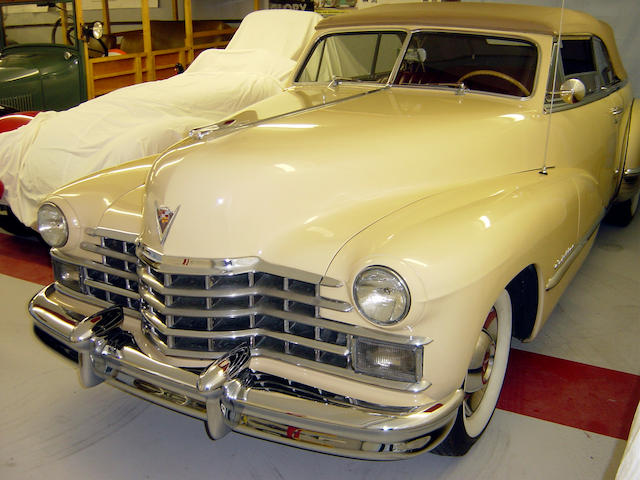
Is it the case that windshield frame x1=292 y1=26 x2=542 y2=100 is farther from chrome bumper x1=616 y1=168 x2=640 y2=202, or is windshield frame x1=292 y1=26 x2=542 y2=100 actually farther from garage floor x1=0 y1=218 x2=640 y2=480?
chrome bumper x1=616 y1=168 x2=640 y2=202

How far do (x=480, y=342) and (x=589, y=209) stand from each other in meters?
1.11

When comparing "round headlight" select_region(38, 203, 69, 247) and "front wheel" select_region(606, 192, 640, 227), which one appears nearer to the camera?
"round headlight" select_region(38, 203, 69, 247)

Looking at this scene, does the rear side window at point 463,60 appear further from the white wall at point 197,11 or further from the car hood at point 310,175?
the white wall at point 197,11

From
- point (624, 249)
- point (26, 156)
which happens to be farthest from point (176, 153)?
point (624, 249)

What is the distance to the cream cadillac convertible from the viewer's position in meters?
1.65

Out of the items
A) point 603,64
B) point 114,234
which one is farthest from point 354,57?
point 114,234

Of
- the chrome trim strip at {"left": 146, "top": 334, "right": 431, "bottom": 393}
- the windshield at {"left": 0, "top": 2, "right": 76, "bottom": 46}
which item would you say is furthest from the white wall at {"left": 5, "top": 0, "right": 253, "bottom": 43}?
the chrome trim strip at {"left": 146, "top": 334, "right": 431, "bottom": 393}

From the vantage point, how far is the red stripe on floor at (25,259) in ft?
11.5

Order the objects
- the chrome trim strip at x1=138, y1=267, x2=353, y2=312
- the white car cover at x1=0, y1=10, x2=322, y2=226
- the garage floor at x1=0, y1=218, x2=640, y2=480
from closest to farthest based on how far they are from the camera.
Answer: the chrome trim strip at x1=138, y1=267, x2=353, y2=312
the garage floor at x1=0, y1=218, x2=640, y2=480
the white car cover at x1=0, y1=10, x2=322, y2=226

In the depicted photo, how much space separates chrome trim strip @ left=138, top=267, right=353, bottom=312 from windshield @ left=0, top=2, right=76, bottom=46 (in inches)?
180

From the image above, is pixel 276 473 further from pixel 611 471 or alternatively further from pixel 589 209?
pixel 589 209

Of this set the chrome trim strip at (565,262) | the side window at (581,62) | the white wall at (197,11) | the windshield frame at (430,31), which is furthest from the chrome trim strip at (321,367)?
the white wall at (197,11)

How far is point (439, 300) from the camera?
1.59 meters

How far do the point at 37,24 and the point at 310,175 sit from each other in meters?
5.15
